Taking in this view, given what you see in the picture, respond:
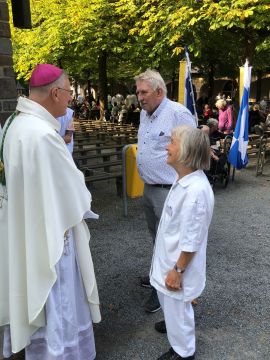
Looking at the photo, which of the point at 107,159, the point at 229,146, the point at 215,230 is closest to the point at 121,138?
the point at 107,159

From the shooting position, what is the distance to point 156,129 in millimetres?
3135

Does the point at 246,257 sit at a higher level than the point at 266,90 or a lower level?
lower

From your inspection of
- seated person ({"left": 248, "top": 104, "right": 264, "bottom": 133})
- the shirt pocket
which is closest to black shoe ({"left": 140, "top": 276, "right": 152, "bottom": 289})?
the shirt pocket

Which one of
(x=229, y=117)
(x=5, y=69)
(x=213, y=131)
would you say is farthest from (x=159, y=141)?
(x=229, y=117)

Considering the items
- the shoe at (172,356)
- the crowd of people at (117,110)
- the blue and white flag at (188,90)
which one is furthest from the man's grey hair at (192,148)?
the crowd of people at (117,110)

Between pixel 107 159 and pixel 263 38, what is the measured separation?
5.61 meters

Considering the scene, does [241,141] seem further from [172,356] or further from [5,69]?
[172,356]

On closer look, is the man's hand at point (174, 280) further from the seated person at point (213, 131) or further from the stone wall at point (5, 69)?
the seated person at point (213, 131)

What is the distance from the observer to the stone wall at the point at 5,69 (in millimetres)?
3895

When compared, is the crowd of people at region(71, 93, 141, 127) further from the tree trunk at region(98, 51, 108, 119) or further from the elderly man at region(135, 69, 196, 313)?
the elderly man at region(135, 69, 196, 313)

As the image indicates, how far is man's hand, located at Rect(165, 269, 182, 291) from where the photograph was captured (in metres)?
2.41

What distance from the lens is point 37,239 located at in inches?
88.2

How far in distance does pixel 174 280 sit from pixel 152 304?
3.58 feet

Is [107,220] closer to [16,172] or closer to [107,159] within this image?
[107,159]
